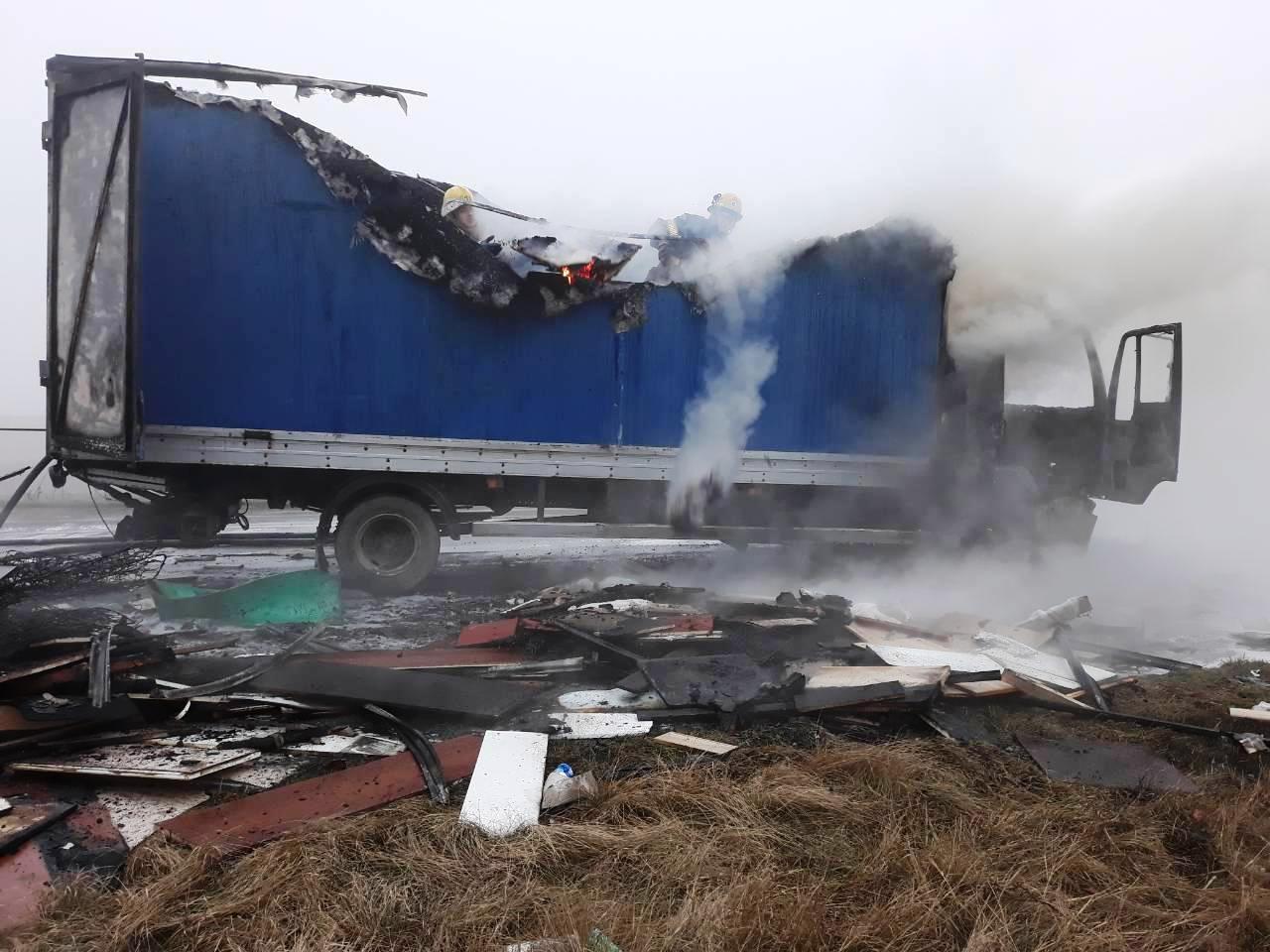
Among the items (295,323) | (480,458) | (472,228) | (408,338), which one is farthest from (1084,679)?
(295,323)

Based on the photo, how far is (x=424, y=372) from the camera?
677 centimetres

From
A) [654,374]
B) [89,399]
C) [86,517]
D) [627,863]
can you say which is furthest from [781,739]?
[86,517]

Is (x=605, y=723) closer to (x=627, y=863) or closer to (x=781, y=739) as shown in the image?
(x=781, y=739)

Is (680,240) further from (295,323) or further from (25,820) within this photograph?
(25,820)

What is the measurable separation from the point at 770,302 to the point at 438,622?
4304mm

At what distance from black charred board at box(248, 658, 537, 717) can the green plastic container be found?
176 cm

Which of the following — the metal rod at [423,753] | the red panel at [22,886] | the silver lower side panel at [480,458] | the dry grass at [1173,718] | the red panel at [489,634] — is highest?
the silver lower side panel at [480,458]

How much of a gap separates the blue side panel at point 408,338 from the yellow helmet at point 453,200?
70 centimetres

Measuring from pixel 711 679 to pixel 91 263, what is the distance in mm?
5495

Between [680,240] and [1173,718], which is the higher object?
[680,240]

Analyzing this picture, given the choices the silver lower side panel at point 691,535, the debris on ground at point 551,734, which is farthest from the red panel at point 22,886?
the silver lower side panel at point 691,535

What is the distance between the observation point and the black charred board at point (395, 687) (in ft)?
13.2

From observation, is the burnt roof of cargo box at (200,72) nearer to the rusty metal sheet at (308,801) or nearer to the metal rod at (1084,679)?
the rusty metal sheet at (308,801)

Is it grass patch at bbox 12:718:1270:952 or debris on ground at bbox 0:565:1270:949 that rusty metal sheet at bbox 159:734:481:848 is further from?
grass patch at bbox 12:718:1270:952
